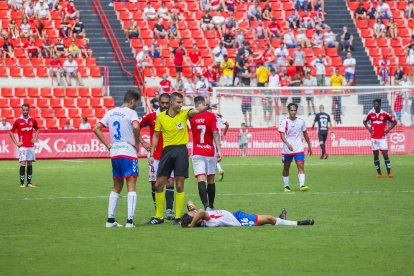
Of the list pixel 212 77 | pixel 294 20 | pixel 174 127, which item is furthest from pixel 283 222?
pixel 294 20

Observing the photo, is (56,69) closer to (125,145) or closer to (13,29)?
(13,29)

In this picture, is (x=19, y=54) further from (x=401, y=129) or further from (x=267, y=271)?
(x=267, y=271)

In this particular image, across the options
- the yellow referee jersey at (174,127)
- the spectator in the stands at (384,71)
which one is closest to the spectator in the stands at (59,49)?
the spectator in the stands at (384,71)

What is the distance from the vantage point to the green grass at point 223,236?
39.6 ft

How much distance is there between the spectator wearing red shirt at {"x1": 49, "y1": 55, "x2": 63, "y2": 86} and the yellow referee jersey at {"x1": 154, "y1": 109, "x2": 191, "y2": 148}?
27885 millimetres

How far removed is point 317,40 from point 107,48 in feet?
36.7

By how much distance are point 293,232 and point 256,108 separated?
2658 centimetres

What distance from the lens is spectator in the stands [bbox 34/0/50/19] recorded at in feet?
153

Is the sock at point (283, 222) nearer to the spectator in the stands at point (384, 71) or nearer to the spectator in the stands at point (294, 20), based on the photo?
the spectator in the stands at point (384, 71)

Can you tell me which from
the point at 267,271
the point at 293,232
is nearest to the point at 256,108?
the point at 293,232

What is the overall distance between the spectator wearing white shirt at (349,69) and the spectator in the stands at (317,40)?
2864mm

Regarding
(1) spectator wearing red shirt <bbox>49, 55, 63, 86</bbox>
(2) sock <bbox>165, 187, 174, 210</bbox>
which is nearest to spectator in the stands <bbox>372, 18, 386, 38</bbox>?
(1) spectator wearing red shirt <bbox>49, 55, 63, 86</bbox>

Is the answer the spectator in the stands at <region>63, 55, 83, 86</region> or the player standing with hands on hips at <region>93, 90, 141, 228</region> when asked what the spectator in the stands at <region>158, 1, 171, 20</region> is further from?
the player standing with hands on hips at <region>93, 90, 141, 228</region>

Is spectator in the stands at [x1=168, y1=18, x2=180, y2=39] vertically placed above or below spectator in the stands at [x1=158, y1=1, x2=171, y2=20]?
below
